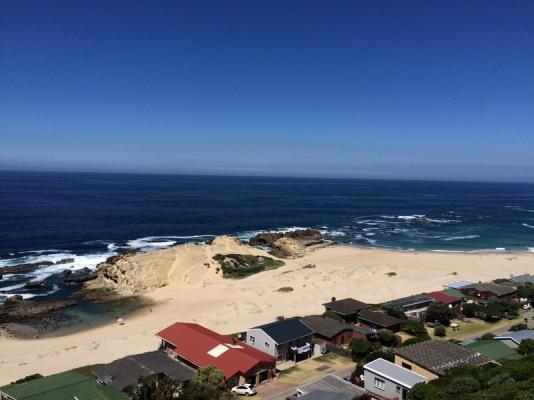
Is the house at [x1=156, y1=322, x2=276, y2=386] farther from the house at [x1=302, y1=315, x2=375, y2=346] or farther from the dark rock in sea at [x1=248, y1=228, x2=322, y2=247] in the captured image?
the dark rock in sea at [x1=248, y1=228, x2=322, y2=247]

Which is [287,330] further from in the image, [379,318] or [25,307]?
[25,307]

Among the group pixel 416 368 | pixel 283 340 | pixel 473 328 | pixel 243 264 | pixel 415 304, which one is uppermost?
pixel 416 368

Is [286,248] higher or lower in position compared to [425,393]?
lower

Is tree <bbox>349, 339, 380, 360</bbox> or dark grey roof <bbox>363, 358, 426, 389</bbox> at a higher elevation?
dark grey roof <bbox>363, 358, 426, 389</bbox>

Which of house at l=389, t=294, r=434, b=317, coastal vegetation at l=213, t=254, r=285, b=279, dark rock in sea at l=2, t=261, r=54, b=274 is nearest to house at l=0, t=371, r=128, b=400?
house at l=389, t=294, r=434, b=317

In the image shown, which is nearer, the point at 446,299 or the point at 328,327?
the point at 328,327

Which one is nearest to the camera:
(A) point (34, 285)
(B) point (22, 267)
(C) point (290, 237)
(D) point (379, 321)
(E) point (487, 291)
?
(D) point (379, 321)

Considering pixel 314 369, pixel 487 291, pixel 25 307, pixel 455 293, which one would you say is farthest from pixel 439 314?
pixel 25 307
